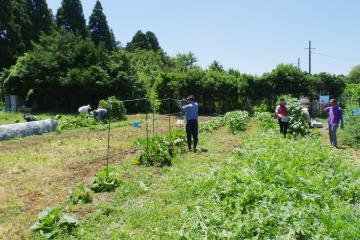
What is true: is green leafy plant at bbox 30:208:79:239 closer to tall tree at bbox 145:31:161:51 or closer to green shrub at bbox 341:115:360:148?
green shrub at bbox 341:115:360:148

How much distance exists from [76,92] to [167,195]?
19841 mm

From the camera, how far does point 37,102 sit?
26094 millimetres

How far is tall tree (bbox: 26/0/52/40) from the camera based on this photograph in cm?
3959

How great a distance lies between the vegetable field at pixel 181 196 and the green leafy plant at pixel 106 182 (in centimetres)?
2

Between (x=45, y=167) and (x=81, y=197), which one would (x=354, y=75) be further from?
(x=81, y=197)

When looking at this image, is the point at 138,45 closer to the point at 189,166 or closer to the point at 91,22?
the point at 91,22

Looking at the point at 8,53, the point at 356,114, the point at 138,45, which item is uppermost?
the point at 138,45

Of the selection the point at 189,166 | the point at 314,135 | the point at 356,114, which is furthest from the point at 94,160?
the point at 356,114

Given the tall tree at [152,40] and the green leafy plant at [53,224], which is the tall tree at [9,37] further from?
the green leafy plant at [53,224]

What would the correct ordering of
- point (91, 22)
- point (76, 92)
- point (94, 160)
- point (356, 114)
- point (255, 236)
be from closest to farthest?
point (255, 236)
point (94, 160)
point (356, 114)
point (76, 92)
point (91, 22)

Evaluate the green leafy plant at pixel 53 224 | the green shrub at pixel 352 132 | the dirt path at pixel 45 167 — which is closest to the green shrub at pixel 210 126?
the dirt path at pixel 45 167

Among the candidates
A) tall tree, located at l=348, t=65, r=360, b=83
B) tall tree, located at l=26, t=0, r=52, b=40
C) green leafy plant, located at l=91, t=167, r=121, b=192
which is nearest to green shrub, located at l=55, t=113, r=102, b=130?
green leafy plant, located at l=91, t=167, r=121, b=192

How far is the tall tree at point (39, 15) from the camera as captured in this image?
39594mm

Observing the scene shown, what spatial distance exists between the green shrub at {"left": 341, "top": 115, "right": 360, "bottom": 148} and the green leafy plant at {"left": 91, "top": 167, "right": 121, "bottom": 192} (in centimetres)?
804
